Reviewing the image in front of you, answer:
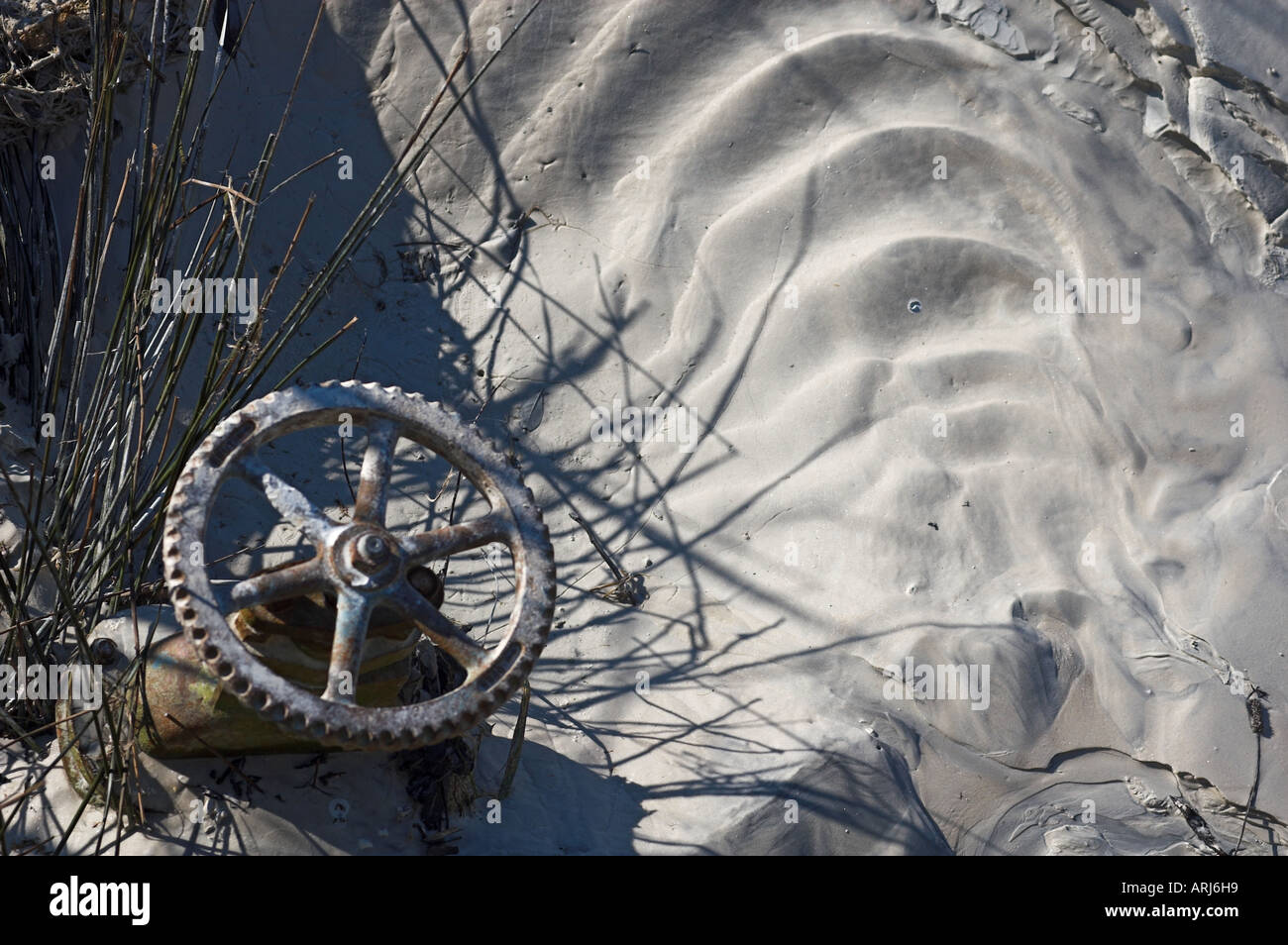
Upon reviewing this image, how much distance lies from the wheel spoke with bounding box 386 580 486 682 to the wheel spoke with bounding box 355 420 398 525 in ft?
0.47

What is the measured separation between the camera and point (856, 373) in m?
3.04

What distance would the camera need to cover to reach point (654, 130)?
3334 millimetres

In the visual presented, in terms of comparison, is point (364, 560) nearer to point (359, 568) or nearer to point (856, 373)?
point (359, 568)

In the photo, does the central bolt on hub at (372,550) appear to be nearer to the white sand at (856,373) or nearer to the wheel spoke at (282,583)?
the wheel spoke at (282,583)

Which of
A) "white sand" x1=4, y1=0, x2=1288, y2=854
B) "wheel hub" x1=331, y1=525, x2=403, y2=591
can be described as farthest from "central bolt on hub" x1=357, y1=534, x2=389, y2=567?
"white sand" x1=4, y1=0, x2=1288, y2=854

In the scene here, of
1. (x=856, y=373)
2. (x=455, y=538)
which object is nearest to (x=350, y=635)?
(x=455, y=538)

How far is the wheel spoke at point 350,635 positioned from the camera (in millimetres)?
1955

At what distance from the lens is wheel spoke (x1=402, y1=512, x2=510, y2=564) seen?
2.04 m

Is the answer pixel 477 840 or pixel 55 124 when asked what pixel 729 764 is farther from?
pixel 55 124

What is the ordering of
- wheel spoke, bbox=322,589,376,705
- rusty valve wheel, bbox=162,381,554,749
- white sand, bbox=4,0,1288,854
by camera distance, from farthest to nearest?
white sand, bbox=4,0,1288,854 → wheel spoke, bbox=322,589,376,705 → rusty valve wheel, bbox=162,381,554,749

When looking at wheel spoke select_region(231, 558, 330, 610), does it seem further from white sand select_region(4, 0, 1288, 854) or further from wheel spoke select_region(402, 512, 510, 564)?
white sand select_region(4, 0, 1288, 854)

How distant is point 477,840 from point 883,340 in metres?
1.66

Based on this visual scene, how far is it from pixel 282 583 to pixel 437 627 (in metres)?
0.28

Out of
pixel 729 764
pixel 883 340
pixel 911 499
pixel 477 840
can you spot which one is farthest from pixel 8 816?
pixel 883 340
